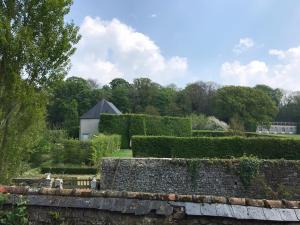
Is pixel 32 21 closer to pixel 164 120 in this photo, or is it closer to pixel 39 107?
pixel 39 107

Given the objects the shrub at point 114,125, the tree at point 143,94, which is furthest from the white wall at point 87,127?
the tree at point 143,94

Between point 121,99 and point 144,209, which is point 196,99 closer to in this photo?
point 121,99

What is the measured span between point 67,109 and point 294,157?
4447 cm

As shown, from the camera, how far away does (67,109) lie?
2359 inches

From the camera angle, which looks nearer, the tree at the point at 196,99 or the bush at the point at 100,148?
the bush at the point at 100,148

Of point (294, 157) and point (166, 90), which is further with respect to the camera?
point (166, 90)

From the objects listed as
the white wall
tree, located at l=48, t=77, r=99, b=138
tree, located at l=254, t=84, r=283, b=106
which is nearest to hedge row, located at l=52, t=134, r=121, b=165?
the white wall

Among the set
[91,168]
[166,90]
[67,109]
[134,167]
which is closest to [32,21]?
[134,167]

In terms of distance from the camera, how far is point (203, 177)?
1495 cm

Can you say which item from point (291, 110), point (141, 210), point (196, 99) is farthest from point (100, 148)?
point (291, 110)

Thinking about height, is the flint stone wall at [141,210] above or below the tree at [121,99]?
below

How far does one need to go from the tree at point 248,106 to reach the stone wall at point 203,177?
4924 centimetres

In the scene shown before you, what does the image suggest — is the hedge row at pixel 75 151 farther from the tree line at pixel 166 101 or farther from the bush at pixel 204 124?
the tree line at pixel 166 101

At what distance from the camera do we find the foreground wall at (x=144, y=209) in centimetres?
396
